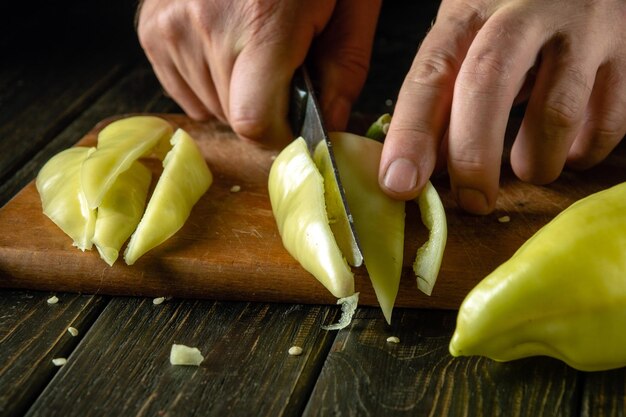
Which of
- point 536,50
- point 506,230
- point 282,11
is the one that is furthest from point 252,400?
point 282,11

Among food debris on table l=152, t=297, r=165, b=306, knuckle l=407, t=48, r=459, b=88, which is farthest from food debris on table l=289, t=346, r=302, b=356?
knuckle l=407, t=48, r=459, b=88

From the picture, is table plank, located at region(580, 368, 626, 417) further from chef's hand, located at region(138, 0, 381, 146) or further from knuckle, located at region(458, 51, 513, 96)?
chef's hand, located at region(138, 0, 381, 146)

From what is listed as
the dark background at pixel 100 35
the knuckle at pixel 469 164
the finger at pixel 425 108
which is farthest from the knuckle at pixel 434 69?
the dark background at pixel 100 35

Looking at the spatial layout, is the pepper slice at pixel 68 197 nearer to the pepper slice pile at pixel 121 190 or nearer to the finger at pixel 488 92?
the pepper slice pile at pixel 121 190

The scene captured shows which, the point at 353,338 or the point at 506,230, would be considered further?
the point at 506,230

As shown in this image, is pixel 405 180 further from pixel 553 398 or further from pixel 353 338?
pixel 553 398
